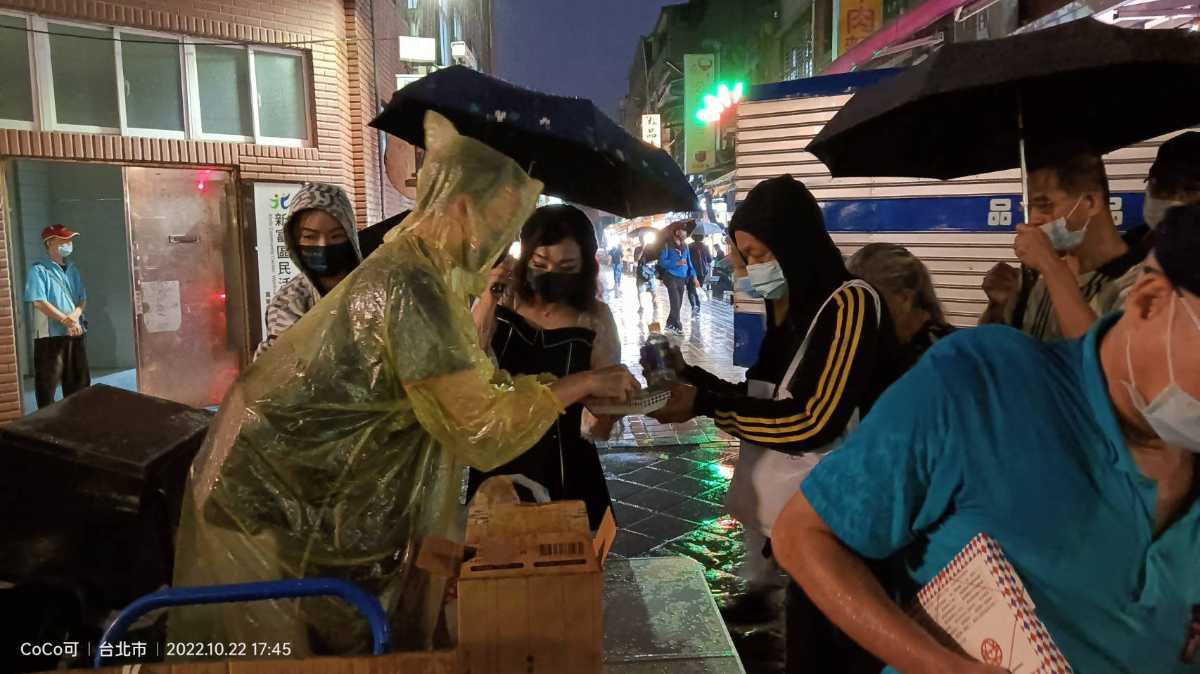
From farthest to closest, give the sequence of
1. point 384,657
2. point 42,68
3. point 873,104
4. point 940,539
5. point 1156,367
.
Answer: point 42,68 → point 873,104 → point 384,657 → point 940,539 → point 1156,367

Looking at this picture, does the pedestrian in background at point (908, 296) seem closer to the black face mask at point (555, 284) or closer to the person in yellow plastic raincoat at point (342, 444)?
the black face mask at point (555, 284)

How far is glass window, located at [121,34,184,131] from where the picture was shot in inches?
313

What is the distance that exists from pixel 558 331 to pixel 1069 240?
1890 millimetres

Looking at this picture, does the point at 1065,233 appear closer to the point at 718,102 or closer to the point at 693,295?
the point at 693,295

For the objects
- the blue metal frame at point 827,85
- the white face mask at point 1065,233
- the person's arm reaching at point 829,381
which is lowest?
the person's arm reaching at point 829,381

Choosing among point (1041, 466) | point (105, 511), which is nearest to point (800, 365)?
point (1041, 466)

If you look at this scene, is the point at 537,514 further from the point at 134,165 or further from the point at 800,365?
the point at 134,165

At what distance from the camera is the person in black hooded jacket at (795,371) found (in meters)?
2.18

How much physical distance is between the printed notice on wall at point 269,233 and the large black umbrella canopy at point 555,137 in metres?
5.80

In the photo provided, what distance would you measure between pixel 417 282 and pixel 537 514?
2.14ft

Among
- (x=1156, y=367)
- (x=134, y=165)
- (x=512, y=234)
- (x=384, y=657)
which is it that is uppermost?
(x=134, y=165)

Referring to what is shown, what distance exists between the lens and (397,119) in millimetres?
3600

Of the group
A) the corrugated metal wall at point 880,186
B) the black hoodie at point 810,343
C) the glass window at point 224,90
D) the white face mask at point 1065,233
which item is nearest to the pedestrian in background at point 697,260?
the corrugated metal wall at point 880,186

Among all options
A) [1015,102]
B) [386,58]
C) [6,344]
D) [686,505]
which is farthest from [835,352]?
[386,58]
